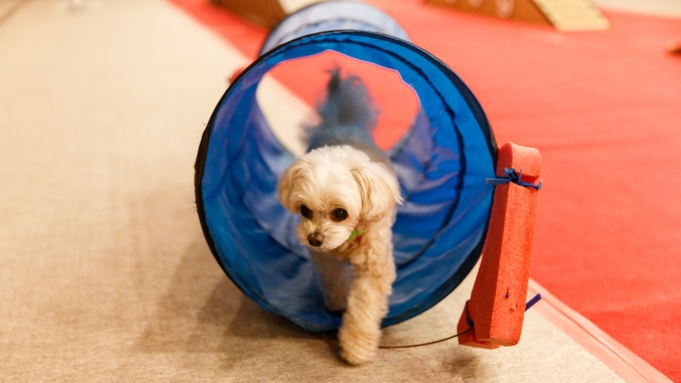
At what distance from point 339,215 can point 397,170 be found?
91 centimetres

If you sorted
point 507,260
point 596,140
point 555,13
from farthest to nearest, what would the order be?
point 555,13
point 596,140
point 507,260

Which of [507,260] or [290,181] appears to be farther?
[290,181]

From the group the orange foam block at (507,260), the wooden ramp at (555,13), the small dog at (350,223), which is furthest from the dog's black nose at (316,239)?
the wooden ramp at (555,13)

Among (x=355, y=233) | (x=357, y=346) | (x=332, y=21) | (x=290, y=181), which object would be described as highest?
(x=332, y=21)

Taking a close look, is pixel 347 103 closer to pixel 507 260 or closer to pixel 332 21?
pixel 332 21

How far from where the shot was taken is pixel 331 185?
1.42 metres

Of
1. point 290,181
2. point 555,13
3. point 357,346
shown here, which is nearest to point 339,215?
point 290,181

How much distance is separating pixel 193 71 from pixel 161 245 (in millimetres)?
2547

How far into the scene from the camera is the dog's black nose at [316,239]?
56.5 inches

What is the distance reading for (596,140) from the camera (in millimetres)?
3020

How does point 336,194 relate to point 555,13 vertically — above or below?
above

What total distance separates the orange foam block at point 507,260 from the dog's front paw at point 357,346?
0.27m

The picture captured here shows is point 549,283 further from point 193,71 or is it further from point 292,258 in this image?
point 193,71

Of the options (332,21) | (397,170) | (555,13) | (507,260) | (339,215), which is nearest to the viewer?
(507,260)
